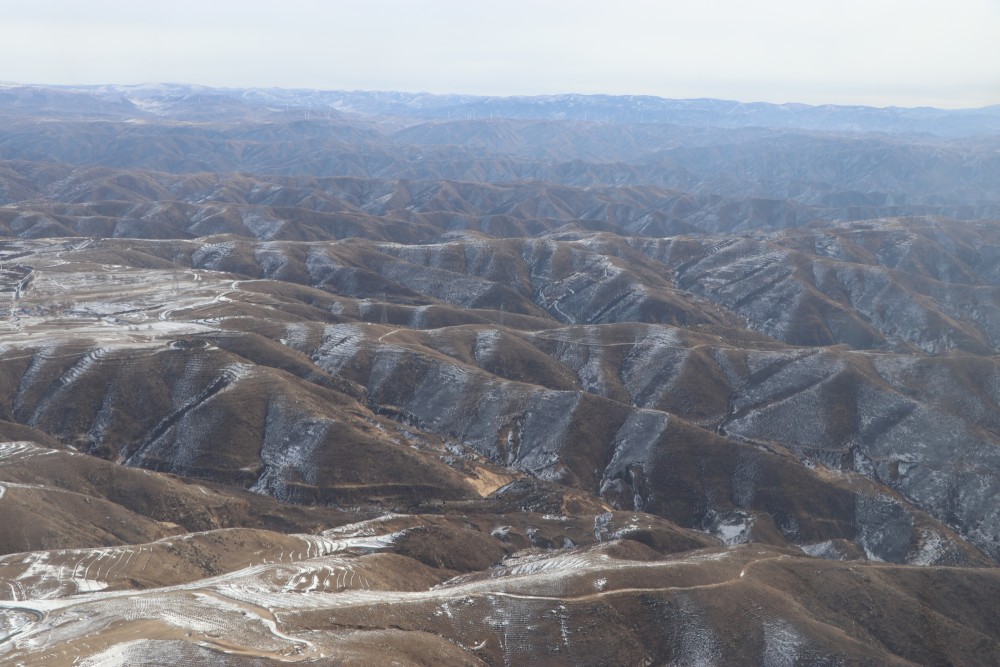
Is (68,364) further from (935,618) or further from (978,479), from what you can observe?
(978,479)

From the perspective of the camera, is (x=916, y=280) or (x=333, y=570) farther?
(x=916, y=280)

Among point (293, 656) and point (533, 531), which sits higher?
point (293, 656)

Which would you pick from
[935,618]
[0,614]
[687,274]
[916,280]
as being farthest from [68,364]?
[916,280]

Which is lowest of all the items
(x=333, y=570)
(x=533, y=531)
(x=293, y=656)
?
(x=533, y=531)

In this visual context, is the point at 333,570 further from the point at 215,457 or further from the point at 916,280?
the point at 916,280

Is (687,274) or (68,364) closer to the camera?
(68,364)

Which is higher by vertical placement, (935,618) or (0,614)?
(0,614)

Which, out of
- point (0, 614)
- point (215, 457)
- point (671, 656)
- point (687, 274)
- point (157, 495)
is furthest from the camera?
point (687, 274)

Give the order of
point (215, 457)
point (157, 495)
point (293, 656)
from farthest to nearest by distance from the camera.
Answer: point (215, 457) → point (157, 495) → point (293, 656)

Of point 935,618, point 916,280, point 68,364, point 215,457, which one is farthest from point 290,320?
point 916,280
